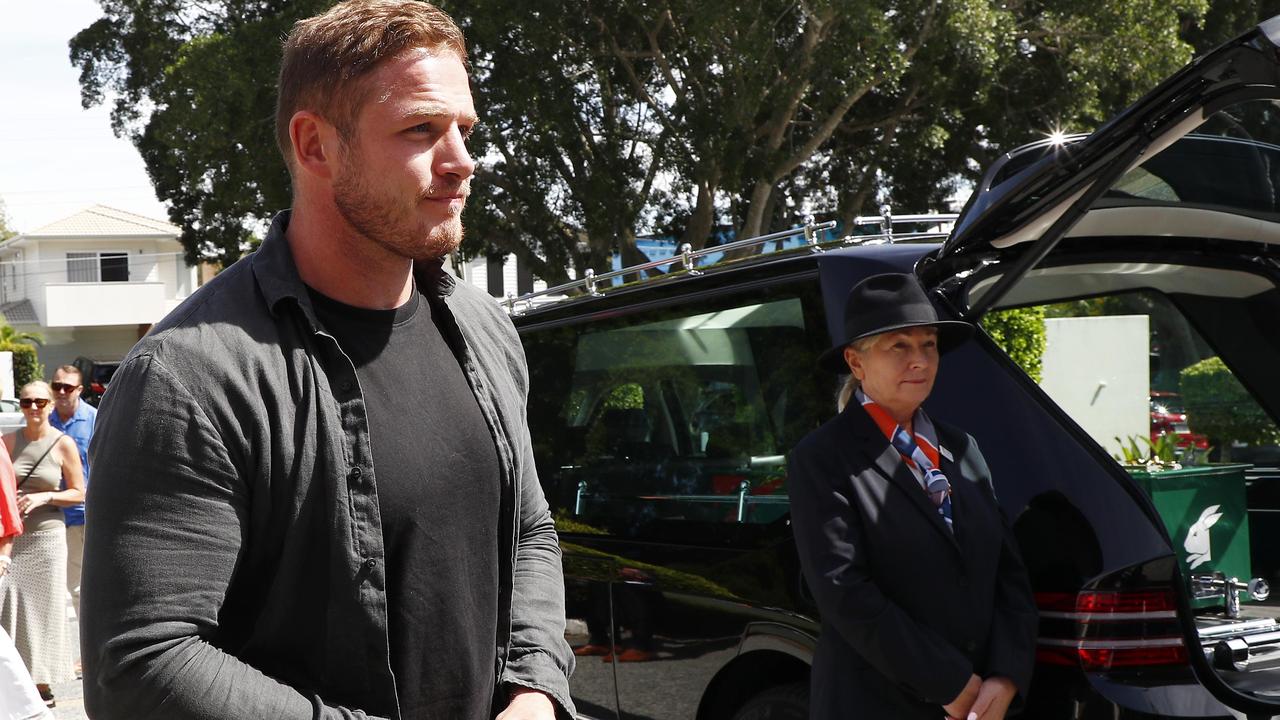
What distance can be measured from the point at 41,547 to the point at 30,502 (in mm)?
262

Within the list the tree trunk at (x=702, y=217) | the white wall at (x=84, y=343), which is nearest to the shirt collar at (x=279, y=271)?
the tree trunk at (x=702, y=217)

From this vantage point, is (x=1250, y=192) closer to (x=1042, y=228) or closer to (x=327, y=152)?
(x=1042, y=228)

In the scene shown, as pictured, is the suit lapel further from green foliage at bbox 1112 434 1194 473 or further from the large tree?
the large tree

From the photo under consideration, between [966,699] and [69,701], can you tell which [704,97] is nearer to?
[69,701]

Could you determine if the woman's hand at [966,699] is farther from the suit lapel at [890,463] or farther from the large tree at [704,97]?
the large tree at [704,97]

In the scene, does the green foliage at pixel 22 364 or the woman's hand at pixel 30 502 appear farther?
the green foliage at pixel 22 364

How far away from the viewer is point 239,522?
1.58m

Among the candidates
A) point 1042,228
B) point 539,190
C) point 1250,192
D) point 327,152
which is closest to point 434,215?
point 327,152

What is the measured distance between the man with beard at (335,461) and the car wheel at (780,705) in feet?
5.95

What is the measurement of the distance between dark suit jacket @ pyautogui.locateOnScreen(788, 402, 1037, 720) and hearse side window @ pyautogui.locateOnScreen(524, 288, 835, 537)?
621 mm

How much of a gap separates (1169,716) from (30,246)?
57913 mm

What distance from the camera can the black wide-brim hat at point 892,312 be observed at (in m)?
3.18

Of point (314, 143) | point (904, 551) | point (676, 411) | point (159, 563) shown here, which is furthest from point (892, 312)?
point (159, 563)

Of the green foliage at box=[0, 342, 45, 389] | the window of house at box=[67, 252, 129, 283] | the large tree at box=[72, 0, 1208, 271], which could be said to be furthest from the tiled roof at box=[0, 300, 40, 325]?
the large tree at box=[72, 0, 1208, 271]
